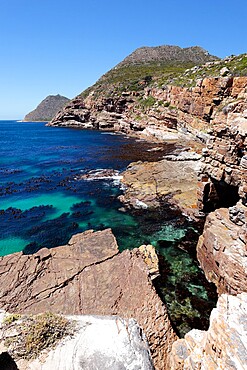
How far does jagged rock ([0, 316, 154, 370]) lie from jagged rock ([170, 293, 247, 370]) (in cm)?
116

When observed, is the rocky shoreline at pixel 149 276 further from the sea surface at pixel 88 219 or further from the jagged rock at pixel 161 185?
the sea surface at pixel 88 219

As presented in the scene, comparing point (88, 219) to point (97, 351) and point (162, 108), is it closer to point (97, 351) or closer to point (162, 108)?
point (97, 351)

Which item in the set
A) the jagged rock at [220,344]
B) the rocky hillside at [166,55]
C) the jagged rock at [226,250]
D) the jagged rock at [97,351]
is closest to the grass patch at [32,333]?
the jagged rock at [97,351]

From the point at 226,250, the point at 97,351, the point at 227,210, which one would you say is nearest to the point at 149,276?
the point at 226,250

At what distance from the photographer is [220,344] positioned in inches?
205

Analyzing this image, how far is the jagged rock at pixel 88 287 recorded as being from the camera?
9516 mm

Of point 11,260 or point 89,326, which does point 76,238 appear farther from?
point 89,326

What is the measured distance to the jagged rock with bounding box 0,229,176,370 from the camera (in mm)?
9516

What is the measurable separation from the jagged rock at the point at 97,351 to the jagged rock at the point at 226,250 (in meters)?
7.46

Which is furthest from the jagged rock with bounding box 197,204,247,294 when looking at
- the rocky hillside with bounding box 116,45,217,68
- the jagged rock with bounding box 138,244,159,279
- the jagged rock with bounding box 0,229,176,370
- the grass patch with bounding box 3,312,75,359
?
the rocky hillside with bounding box 116,45,217,68

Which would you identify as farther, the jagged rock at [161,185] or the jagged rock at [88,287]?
the jagged rock at [161,185]

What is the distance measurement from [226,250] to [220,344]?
26.9 feet

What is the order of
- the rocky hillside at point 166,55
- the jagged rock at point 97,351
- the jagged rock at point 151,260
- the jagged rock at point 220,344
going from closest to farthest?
the jagged rock at point 220,344
the jagged rock at point 97,351
the jagged rock at point 151,260
the rocky hillside at point 166,55

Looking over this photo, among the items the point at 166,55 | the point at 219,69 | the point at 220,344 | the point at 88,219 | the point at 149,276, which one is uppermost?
the point at 166,55
